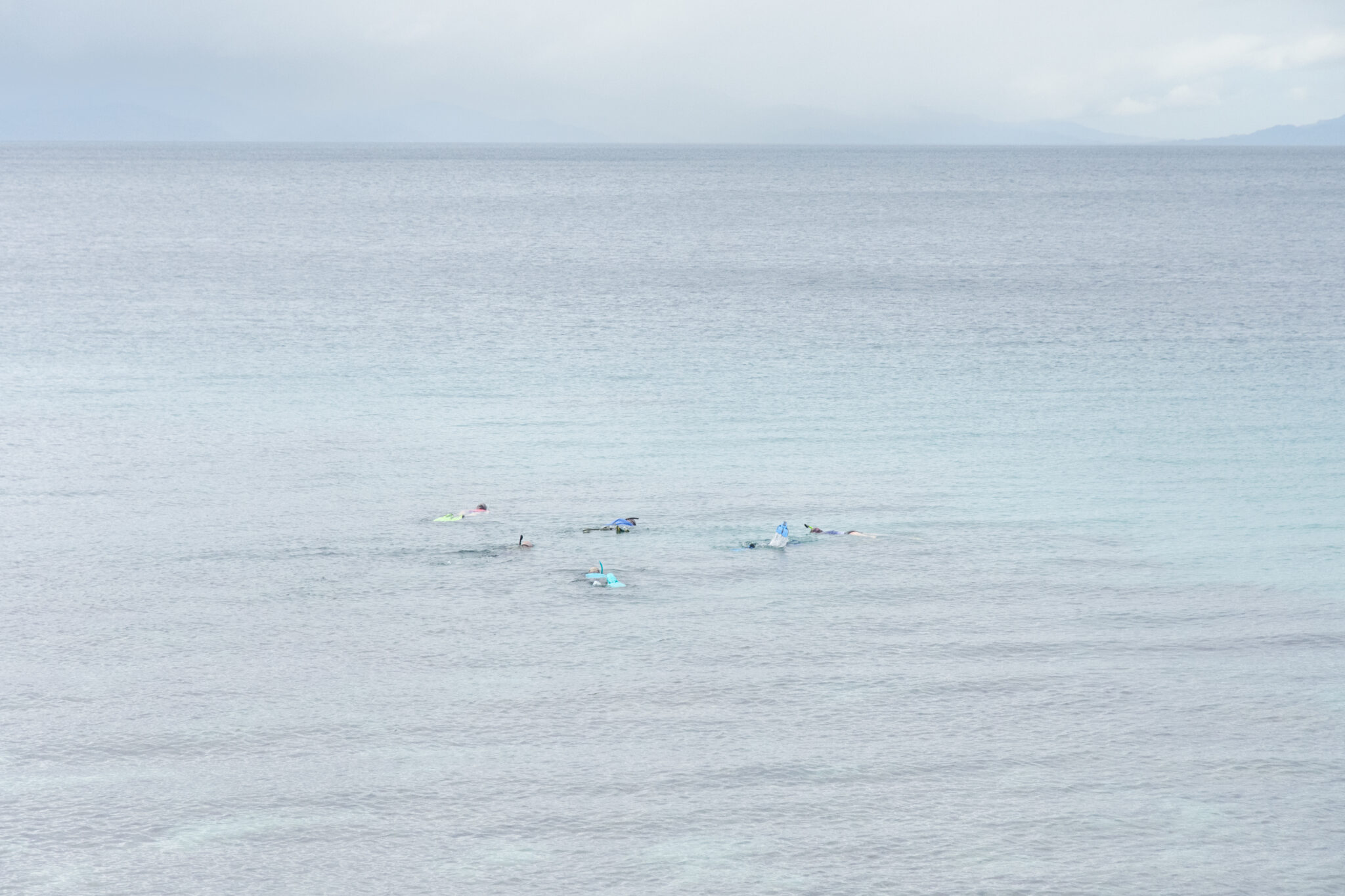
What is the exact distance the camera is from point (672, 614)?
3603 cm

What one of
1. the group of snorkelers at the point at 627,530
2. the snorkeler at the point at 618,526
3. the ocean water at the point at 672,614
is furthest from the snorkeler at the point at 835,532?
the snorkeler at the point at 618,526

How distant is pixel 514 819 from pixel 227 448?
31.2 meters

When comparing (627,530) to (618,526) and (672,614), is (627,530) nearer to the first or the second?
(618,526)

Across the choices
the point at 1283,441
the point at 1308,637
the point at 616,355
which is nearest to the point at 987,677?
the point at 1308,637

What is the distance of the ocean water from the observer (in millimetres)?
25219

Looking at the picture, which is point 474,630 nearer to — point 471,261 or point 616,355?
point 616,355

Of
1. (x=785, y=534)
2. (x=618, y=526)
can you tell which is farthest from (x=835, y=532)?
(x=618, y=526)

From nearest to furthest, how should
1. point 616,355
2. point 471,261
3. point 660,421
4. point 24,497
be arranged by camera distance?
1. point 24,497
2. point 660,421
3. point 616,355
4. point 471,261

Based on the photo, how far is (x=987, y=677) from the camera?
31672 millimetres

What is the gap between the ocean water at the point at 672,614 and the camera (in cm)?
2522

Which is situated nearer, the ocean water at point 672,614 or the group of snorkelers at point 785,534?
the ocean water at point 672,614

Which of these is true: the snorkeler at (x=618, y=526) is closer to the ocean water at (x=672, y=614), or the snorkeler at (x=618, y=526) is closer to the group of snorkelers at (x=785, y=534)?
the ocean water at (x=672, y=614)

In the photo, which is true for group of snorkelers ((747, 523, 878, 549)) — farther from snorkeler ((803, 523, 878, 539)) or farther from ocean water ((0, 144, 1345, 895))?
ocean water ((0, 144, 1345, 895))

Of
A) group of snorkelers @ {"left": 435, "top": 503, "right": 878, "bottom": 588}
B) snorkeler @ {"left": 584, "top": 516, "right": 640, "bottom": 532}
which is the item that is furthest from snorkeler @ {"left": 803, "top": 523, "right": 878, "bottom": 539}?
snorkeler @ {"left": 584, "top": 516, "right": 640, "bottom": 532}
